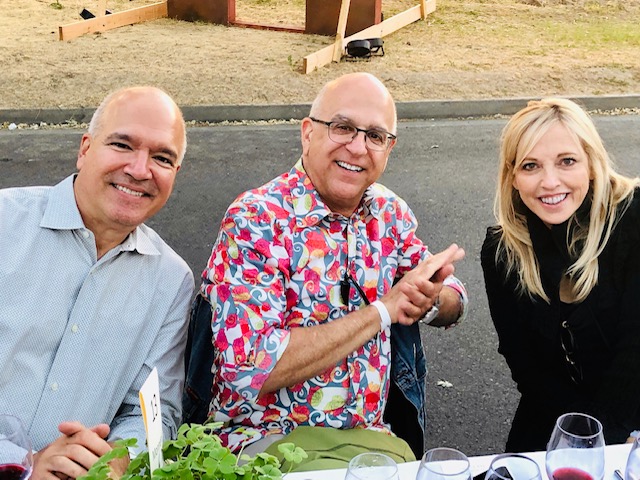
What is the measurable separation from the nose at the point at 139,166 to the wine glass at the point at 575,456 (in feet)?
4.64

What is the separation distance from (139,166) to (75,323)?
52 cm

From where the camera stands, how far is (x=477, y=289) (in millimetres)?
4996

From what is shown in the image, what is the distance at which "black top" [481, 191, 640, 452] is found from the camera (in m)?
2.78

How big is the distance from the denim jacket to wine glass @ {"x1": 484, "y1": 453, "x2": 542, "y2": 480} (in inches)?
41.5

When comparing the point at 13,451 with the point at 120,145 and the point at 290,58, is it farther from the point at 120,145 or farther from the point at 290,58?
the point at 290,58

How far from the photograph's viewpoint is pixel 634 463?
6.04 feet

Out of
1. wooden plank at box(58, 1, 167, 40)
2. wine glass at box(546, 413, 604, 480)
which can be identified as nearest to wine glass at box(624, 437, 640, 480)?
wine glass at box(546, 413, 604, 480)

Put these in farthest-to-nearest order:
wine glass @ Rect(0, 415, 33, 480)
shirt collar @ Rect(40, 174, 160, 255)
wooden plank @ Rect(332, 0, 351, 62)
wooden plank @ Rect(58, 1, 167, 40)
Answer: wooden plank @ Rect(58, 1, 167, 40), wooden plank @ Rect(332, 0, 351, 62), shirt collar @ Rect(40, 174, 160, 255), wine glass @ Rect(0, 415, 33, 480)

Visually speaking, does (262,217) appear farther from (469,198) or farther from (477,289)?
(469,198)

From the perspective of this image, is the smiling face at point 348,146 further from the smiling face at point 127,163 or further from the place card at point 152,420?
the place card at point 152,420

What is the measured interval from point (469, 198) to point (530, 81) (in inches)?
151

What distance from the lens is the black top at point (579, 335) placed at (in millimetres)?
2779

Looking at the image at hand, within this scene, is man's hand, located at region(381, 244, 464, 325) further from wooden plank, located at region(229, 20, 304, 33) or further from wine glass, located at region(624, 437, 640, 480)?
wooden plank, located at region(229, 20, 304, 33)

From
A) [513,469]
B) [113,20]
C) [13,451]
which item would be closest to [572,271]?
[513,469]
